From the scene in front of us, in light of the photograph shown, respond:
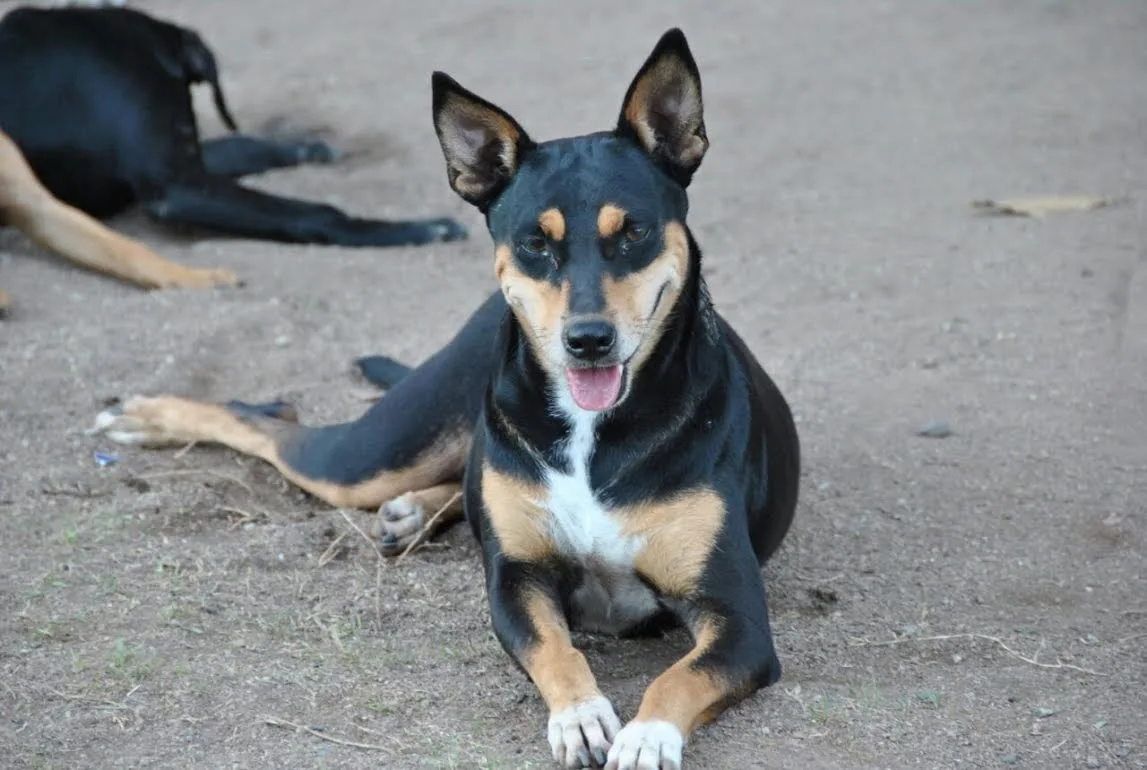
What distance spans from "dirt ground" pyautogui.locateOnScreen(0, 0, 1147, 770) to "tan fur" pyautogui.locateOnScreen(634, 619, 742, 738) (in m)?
0.08

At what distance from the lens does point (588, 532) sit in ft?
14.4

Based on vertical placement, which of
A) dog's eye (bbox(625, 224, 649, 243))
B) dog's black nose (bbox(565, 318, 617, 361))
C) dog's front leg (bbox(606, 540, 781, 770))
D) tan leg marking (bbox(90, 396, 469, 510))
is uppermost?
dog's eye (bbox(625, 224, 649, 243))

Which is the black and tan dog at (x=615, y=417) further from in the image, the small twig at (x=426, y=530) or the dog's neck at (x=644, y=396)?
the small twig at (x=426, y=530)

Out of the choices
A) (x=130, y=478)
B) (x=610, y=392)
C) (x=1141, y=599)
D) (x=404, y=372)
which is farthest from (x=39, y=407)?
(x=1141, y=599)

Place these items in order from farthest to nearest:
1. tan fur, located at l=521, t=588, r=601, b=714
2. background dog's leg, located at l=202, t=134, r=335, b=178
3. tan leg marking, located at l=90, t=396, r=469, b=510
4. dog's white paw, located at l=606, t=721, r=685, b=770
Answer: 1. background dog's leg, located at l=202, t=134, r=335, b=178
2. tan leg marking, located at l=90, t=396, r=469, b=510
3. tan fur, located at l=521, t=588, r=601, b=714
4. dog's white paw, located at l=606, t=721, r=685, b=770

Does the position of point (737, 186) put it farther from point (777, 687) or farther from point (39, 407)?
point (777, 687)

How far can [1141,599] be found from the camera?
15.8 feet

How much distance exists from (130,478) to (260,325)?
1383mm

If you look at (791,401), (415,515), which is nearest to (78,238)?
(415,515)

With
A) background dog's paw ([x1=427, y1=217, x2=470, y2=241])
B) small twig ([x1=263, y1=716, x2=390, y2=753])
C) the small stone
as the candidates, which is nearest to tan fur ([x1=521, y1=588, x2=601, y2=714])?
small twig ([x1=263, y1=716, x2=390, y2=753])

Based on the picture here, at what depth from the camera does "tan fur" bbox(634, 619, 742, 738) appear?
3.76 metres

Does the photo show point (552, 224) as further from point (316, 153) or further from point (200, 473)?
point (316, 153)

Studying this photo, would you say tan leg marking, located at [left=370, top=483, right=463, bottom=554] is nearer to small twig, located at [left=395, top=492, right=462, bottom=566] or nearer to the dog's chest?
small twig, located at [left=395, top=492, right=462, bottom=566]

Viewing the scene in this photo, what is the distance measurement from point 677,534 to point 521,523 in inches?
16.1
